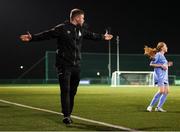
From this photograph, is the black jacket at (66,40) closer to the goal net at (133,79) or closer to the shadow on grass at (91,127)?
the shadow on grass at (91,127)

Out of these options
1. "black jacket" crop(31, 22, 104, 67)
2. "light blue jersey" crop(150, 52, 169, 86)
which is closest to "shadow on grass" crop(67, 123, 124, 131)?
"black jacket" crop(31, 22, 104, 67)

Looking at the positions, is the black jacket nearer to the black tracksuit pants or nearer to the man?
the man

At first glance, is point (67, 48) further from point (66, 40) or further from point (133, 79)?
point (133, 79)

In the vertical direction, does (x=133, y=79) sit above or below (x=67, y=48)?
below

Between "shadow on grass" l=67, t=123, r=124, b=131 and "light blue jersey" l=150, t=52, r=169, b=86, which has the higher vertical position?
"light blue jersey" l=150, t=52, r=169, b=86

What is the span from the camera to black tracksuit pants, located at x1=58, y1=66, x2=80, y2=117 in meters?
9.98

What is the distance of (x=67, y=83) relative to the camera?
10016mm

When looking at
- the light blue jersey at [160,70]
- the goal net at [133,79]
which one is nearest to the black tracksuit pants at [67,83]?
the light blue jersey at [160,70]

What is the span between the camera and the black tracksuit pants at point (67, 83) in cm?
998

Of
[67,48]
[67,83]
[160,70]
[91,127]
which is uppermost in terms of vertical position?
[67,48]

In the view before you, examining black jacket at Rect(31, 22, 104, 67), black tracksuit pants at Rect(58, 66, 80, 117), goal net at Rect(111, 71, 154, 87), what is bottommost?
goal net at Rect(111, 71, 154, 87)

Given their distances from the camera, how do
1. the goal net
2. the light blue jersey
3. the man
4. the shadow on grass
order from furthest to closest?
the goal net
the light blue jersey
the man
the shadow on grass

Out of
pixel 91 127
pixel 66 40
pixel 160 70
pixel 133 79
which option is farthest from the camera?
pixel 133 79

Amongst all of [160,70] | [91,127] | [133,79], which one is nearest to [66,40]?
[91,127]
